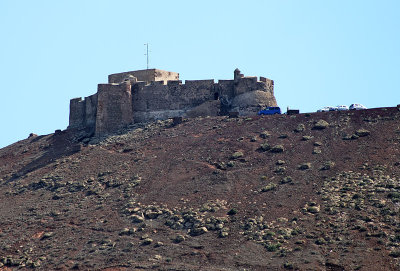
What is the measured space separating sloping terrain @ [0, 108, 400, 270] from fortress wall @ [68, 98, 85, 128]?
3.82 m

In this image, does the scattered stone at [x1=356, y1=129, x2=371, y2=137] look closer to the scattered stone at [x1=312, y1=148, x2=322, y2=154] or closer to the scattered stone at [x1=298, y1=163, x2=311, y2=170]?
the scattered stone at [x1=312, y1=148, x2=322, y2=154]

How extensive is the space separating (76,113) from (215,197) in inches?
913

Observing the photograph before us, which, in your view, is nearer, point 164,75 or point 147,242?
point 147,242

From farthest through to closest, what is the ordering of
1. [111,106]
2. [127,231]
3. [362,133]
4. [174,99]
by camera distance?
[174,99] < [111,106] < [362,133] < [127,231]

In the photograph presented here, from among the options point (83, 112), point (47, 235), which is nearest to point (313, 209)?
point (47, 235)

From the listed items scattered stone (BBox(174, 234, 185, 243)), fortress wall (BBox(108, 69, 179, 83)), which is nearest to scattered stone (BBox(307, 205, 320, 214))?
scattered stone (BBox(174, 234, 185, 243))

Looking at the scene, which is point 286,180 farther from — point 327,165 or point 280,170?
point 327,165

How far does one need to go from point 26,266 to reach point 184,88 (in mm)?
23512

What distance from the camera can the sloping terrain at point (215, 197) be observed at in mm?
49094

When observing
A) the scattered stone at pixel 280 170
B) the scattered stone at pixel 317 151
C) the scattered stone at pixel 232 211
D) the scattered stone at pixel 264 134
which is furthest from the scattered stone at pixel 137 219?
the scattered stone at pixel 317 151

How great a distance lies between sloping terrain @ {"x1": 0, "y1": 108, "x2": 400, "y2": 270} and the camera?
49.1 m

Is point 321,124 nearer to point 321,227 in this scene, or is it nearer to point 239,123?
point 239,123

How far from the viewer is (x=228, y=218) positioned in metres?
52.9

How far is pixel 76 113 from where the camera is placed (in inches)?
2948
